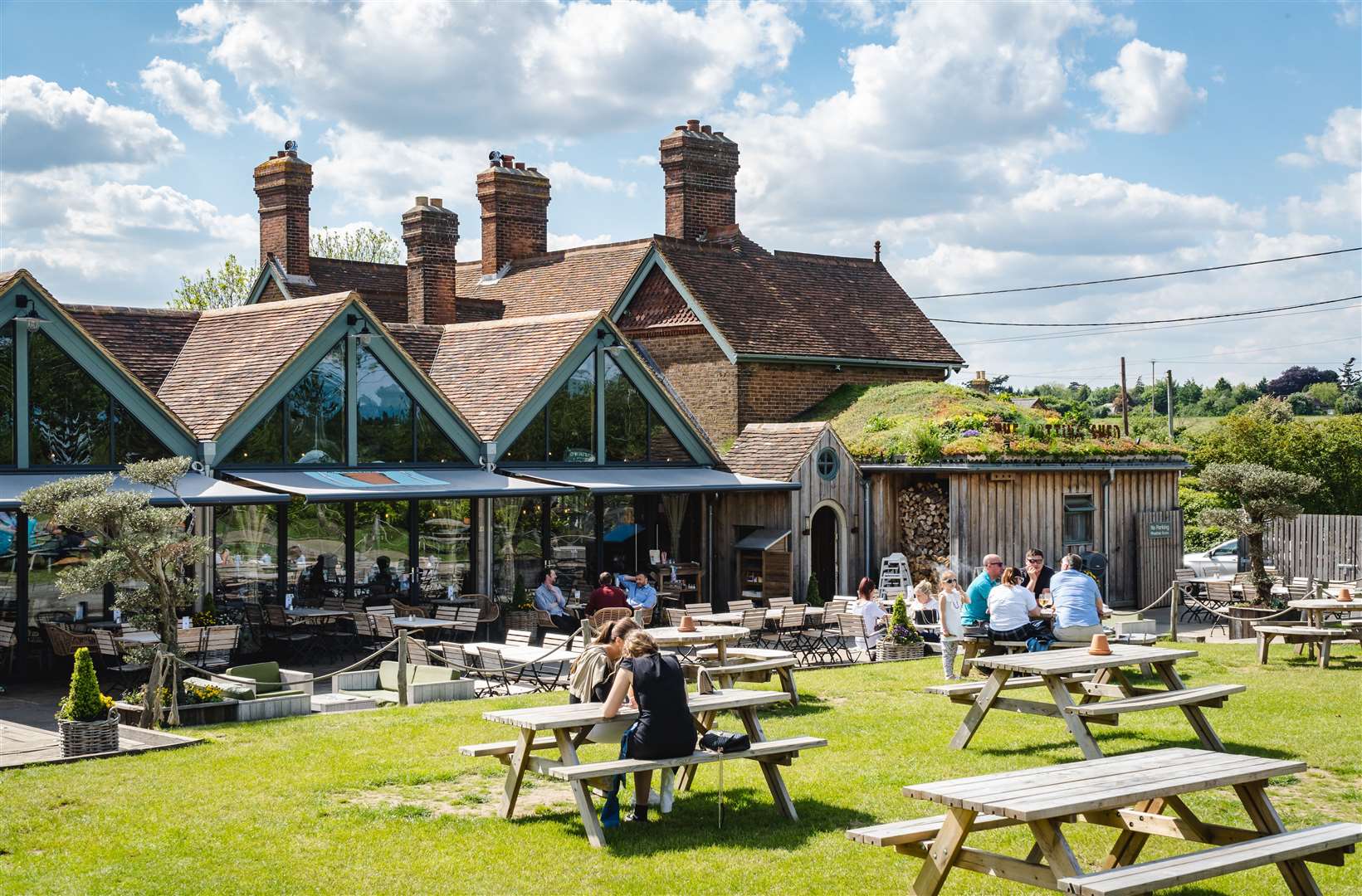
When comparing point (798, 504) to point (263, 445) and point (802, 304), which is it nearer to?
point (802, 304)

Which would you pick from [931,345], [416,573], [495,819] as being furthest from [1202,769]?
[931,345]

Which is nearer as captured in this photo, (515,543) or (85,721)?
(85,721)

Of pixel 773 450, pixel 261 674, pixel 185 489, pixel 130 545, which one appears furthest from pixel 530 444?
pixel 130 545

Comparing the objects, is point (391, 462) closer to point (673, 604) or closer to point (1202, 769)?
point (673, 604)

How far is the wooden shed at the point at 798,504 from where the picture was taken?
24.7 m

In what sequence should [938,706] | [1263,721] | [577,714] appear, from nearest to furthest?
[577,714]
[1263,721]
[938,706]

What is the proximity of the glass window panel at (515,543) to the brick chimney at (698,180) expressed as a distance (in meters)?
10.4

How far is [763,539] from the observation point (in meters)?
24.7

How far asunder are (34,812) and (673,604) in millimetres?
15210

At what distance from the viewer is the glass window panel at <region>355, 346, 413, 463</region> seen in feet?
71.3

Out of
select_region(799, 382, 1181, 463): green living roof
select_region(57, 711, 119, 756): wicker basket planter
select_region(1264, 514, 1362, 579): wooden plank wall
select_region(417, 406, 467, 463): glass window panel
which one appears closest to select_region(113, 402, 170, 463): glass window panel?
select_region(417, 406, 467, 463): glass window panel

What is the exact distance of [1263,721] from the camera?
532 inches

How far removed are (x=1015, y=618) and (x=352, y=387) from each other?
11405 mm

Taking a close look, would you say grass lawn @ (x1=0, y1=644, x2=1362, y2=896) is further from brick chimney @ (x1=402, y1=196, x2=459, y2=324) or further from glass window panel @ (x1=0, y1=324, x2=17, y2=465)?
brick chimney @ (x1=402, y1=196, x2=459, y2=324)
